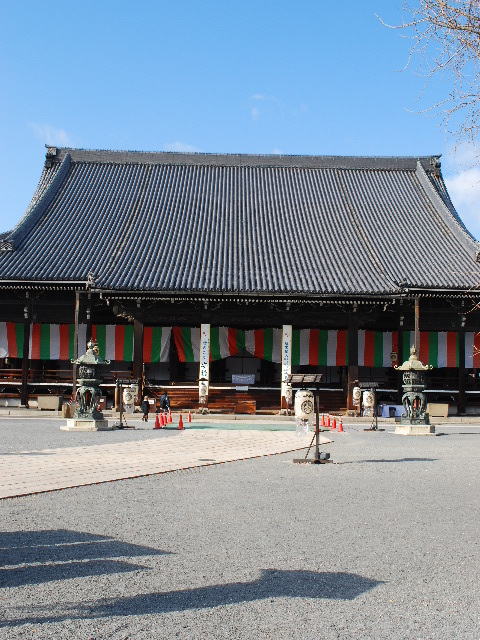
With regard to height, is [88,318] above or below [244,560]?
above

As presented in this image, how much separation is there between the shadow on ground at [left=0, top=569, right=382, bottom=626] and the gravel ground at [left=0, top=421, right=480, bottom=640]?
12 millimetres

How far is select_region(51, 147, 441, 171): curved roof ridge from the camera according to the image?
3216 centimetres

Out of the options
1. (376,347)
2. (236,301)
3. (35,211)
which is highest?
(35,211)

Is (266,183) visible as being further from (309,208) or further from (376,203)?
(376,203)

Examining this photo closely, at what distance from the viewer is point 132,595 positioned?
4.14 metres

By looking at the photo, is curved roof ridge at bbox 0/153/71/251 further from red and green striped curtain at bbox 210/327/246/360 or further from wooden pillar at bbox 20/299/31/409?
red and green striped curtain at bbox 210/327/246/360

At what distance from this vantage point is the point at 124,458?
1085 centimetres

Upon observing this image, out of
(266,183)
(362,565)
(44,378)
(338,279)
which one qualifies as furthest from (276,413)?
(362,565)

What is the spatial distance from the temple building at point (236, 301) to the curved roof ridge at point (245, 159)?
452cm

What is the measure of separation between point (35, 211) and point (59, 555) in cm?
2369

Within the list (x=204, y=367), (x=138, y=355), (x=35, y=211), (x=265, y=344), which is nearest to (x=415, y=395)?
(x=265, y=344)

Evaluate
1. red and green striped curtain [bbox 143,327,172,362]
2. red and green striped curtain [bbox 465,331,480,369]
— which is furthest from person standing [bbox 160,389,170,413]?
red and green striped curtain [bbox 465,331,480,369]

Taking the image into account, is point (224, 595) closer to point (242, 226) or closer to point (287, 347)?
point (287, 347)

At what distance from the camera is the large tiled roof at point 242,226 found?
23.0 metres
